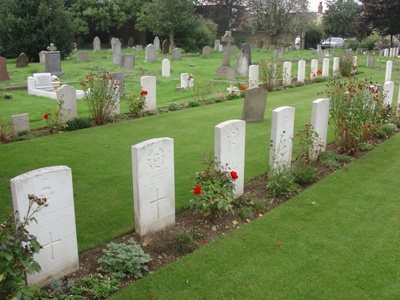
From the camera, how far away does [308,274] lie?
464 centimetres

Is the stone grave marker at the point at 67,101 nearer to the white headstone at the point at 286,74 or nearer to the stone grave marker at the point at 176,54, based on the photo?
the white headstone at the point at 286,74

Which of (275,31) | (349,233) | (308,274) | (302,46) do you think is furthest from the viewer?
(302,46)

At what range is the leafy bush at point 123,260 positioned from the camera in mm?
4555

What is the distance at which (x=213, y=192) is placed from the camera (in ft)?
18.5

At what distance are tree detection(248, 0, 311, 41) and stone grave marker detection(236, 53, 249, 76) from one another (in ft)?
92.0

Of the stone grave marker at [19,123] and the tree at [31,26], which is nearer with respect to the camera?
the stone grave marker at [19,123]

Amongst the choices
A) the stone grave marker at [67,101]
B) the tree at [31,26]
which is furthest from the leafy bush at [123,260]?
the tree at [31,26]

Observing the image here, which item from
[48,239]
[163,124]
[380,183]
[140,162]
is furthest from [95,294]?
[163,124]

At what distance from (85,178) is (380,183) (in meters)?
5.04

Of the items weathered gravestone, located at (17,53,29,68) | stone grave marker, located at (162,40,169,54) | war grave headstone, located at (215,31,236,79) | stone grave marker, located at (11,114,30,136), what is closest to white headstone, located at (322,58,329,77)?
war grave headstone, located at (215,31,236,79)

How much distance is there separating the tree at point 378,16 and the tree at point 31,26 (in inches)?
916

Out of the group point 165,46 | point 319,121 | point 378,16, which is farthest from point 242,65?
point 378,16

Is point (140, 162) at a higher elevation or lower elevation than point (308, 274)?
higher

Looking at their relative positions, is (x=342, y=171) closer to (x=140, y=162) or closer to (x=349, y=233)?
(x=349, y=233)
